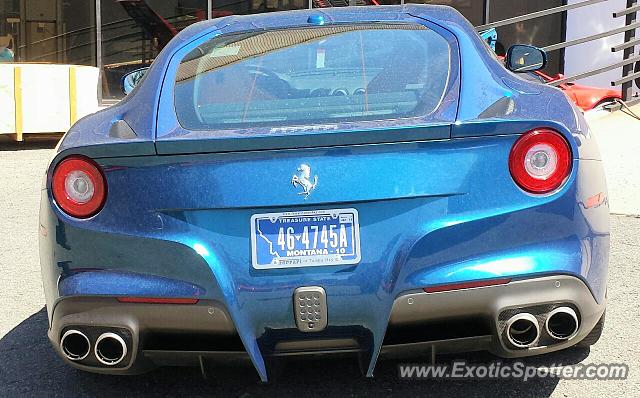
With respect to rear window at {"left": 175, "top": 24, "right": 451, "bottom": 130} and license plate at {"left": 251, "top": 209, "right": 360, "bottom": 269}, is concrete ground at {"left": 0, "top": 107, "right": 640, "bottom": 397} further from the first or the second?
rear window at {"left": 175, "top": 24, "right": 451, "bottom": 130}

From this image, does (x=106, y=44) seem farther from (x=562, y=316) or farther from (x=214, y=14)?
(x=562, y=316)

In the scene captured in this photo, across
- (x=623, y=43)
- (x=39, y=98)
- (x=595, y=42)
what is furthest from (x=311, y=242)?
(x=595, y=42)

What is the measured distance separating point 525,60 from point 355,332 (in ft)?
6.62

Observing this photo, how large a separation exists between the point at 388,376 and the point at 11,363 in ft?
5.71

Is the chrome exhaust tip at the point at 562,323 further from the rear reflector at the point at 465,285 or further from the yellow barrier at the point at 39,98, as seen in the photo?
the yellow barrier at the point at 39,98

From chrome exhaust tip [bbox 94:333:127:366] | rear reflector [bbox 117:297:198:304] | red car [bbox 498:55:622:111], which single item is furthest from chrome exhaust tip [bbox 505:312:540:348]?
red car [bbox 498:55:622:111]

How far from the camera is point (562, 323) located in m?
2.68

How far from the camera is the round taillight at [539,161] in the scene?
2590mm

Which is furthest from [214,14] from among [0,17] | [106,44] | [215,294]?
[215,294]

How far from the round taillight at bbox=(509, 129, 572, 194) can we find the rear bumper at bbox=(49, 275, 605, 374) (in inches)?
12.5

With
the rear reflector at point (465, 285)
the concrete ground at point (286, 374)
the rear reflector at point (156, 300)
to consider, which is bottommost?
the concrete ground at point (286, 374)

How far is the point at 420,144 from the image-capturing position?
101 inches

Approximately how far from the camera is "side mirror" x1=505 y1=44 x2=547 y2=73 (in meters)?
3.92

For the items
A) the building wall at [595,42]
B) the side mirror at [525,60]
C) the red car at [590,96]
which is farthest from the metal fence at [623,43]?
the side mirror at [525,60]
